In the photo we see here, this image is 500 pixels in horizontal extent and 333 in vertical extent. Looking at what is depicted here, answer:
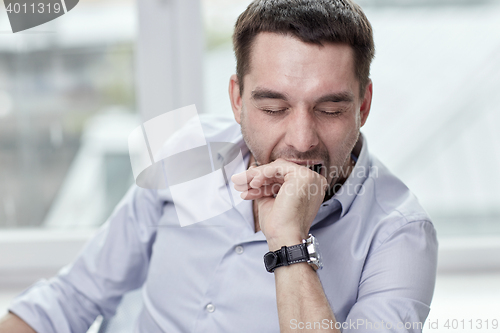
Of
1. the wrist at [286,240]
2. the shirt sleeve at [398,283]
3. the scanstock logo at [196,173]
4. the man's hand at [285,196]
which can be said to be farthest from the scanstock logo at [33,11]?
the shirt sleeve at [398,283]

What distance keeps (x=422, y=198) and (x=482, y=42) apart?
67 cm

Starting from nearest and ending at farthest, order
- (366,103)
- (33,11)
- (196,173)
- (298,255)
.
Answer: (298,255)
(366,103)
(196,173)
(33,11)

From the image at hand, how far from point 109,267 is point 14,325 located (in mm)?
269

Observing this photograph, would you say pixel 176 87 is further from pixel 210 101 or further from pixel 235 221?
pixel 235 221

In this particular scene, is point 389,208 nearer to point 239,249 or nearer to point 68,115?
point 239,249

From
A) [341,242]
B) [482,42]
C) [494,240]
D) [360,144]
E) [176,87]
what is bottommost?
[494,240]

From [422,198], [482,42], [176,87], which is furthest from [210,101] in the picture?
[482,42]

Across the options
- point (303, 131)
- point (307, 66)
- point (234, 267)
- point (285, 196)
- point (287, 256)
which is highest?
point (307, 66)

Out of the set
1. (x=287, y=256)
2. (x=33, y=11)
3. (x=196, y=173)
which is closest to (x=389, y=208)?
(x=287, y=256)

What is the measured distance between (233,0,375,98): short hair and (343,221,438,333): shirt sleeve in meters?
0.36

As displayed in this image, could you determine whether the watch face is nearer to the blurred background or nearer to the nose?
the nose

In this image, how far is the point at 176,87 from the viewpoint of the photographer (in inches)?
66.2

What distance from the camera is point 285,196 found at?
955 millimetres

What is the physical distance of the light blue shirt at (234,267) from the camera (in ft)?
3.09
